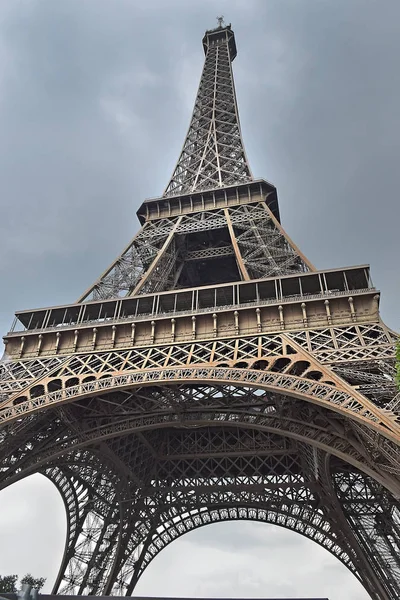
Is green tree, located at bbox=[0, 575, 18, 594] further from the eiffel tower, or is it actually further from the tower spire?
the tower spire

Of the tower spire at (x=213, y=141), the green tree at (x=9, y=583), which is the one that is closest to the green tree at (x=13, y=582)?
the green tree at (x=9, y=583)

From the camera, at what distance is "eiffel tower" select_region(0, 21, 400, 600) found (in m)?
16.0

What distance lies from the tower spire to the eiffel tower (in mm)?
244

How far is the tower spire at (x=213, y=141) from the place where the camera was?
34.0 m

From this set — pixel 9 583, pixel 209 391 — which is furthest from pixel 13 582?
pixel 209 391

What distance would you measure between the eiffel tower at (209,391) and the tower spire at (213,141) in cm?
24

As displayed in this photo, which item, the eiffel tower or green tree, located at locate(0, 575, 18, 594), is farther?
green tree, located at locate(0, 575, 18, 594)

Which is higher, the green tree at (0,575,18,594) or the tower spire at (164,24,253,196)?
the tower spire at (164,24,253,196)

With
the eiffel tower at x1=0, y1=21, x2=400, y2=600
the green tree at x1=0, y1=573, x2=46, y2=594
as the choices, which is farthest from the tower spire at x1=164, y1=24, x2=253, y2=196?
the green tree at x1=0, y1=573, x2=46, y2=594

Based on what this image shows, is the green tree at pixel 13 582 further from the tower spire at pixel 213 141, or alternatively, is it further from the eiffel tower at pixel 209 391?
the tower spire at pixel 213 141

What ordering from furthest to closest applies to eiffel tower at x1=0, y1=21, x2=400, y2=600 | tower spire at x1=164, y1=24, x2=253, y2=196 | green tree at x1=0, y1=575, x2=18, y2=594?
green tree at x1=0, y1=575, x2=18, y2=594 → tower spire at x1=164, y1=24, x2=253, y2=196 → eiffel tower at x1=0, y1=21, x2=400, y2=600

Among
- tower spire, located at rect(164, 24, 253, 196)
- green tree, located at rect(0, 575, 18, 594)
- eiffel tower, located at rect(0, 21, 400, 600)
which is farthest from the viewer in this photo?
green tree, located at rect(0, 575, 18, 594)

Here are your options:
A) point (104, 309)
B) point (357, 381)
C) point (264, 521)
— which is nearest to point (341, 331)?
point (357, 381)

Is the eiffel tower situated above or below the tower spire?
below
